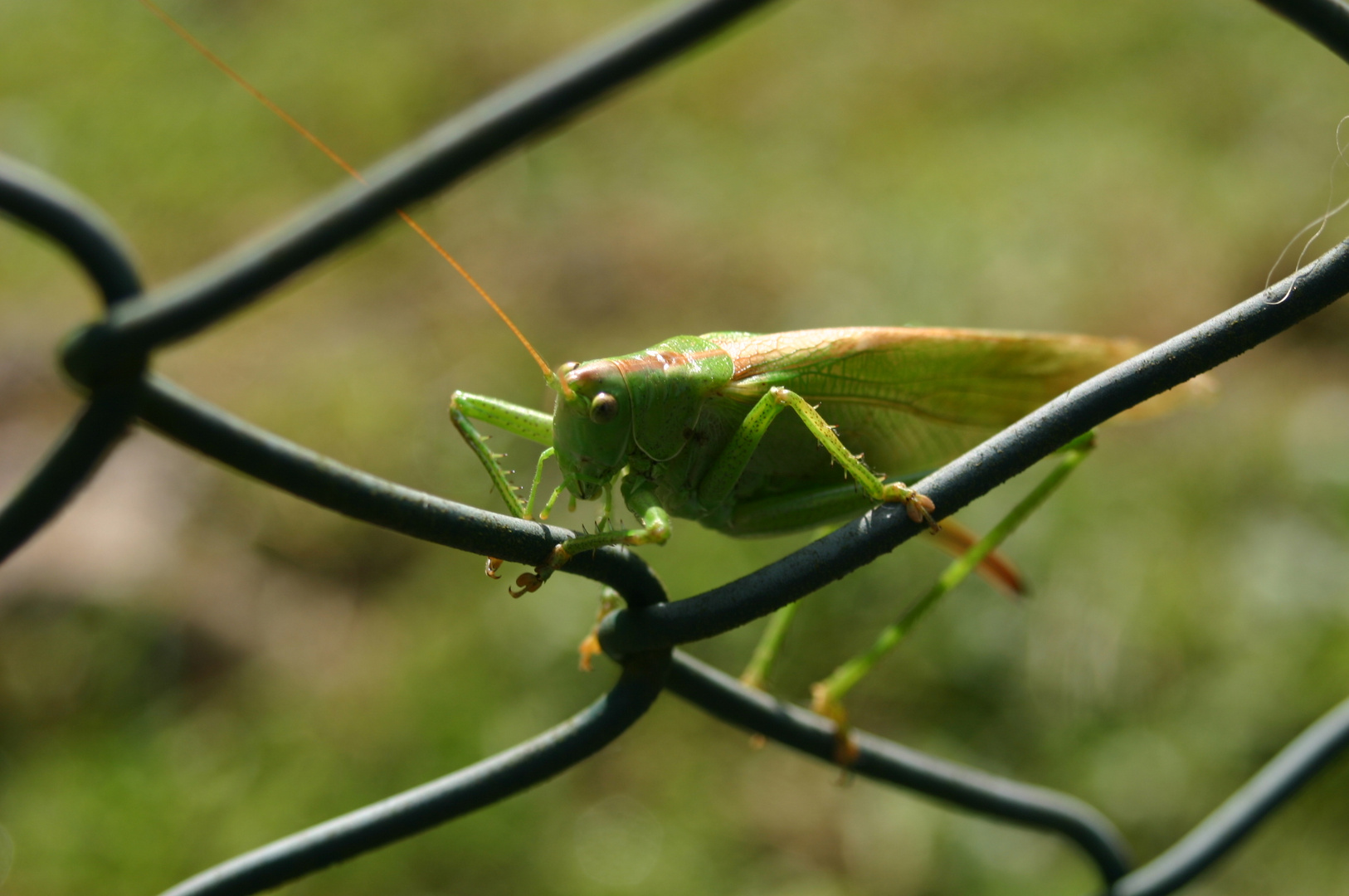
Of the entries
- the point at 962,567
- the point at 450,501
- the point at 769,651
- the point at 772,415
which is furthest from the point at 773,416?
the point at 450,501

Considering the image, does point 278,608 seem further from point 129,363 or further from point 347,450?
point 129,363

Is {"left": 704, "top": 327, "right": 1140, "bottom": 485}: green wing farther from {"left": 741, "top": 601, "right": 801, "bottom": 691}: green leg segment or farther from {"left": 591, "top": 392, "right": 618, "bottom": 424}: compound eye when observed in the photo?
→ {"left": 741, "top": 601, "right": 801, "bottom": 691}: green leg segment

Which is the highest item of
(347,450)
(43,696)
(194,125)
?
(194,125)

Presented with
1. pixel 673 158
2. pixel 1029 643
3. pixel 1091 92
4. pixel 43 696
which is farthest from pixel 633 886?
pixel 1091 92

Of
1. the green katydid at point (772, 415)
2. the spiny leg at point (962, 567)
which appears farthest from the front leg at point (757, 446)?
the spiny leg at point (962, 567)

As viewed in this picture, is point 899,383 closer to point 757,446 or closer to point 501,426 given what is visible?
point 757,446

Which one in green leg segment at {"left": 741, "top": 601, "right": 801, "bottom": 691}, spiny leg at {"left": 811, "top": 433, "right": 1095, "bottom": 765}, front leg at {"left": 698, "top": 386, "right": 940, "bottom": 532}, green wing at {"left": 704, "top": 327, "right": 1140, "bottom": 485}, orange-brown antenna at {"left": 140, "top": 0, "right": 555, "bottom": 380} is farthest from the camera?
green leg segment at {"left": 741, "top": 601, "right": 801, "bottom": 691}

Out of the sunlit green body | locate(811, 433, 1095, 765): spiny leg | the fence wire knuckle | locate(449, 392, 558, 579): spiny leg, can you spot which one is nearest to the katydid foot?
the fence wire knuckle

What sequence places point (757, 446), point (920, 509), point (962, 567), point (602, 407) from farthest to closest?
1. point (962, 567)
2. point (757, 446)
3. point (602, 407)
4. point (920, 509)
